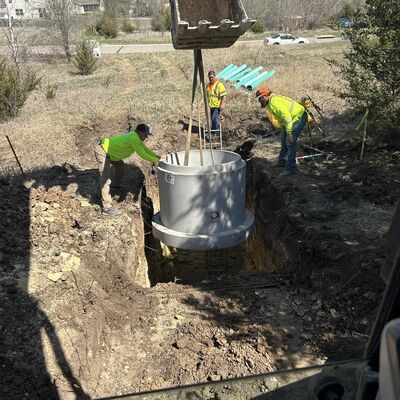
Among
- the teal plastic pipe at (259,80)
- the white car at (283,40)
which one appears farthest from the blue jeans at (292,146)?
the white car at (283,40)

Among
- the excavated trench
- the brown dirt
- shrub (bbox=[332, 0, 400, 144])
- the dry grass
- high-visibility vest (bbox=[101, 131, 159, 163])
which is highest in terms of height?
shrub (bbox=[332, 0, 400, 144])

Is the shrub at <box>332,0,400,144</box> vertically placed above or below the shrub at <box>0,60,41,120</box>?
above

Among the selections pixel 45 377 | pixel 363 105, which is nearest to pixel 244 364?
pixel 45 377

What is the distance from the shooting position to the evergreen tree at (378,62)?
8078 mm

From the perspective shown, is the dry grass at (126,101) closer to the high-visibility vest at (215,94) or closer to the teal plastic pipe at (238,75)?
the high-visibility vest at (215,94)

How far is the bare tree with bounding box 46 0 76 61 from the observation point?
87.4 ft

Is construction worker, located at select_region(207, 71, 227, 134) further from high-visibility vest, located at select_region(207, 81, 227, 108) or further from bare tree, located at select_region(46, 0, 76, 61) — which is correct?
bare tree, located at select_region(46, 0, 76, 61)

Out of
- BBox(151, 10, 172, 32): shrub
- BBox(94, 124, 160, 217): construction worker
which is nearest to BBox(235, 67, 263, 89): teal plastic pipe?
BBox(94, 124, 160, 217): construction worker

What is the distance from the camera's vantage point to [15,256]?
19.4 ft

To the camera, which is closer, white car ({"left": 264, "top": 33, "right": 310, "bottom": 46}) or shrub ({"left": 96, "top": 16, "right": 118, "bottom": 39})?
white car ({"left": 264, "top": 33, "right": 310, "bottom": 46})

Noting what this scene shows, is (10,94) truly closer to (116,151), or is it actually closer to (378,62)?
(116,151)

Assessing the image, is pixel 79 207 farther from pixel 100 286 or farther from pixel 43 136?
pixel 43 136

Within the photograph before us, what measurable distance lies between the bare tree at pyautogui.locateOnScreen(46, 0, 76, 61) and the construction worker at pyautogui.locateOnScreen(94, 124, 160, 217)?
22.8 meters

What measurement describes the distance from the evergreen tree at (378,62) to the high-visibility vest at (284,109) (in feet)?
5.02
